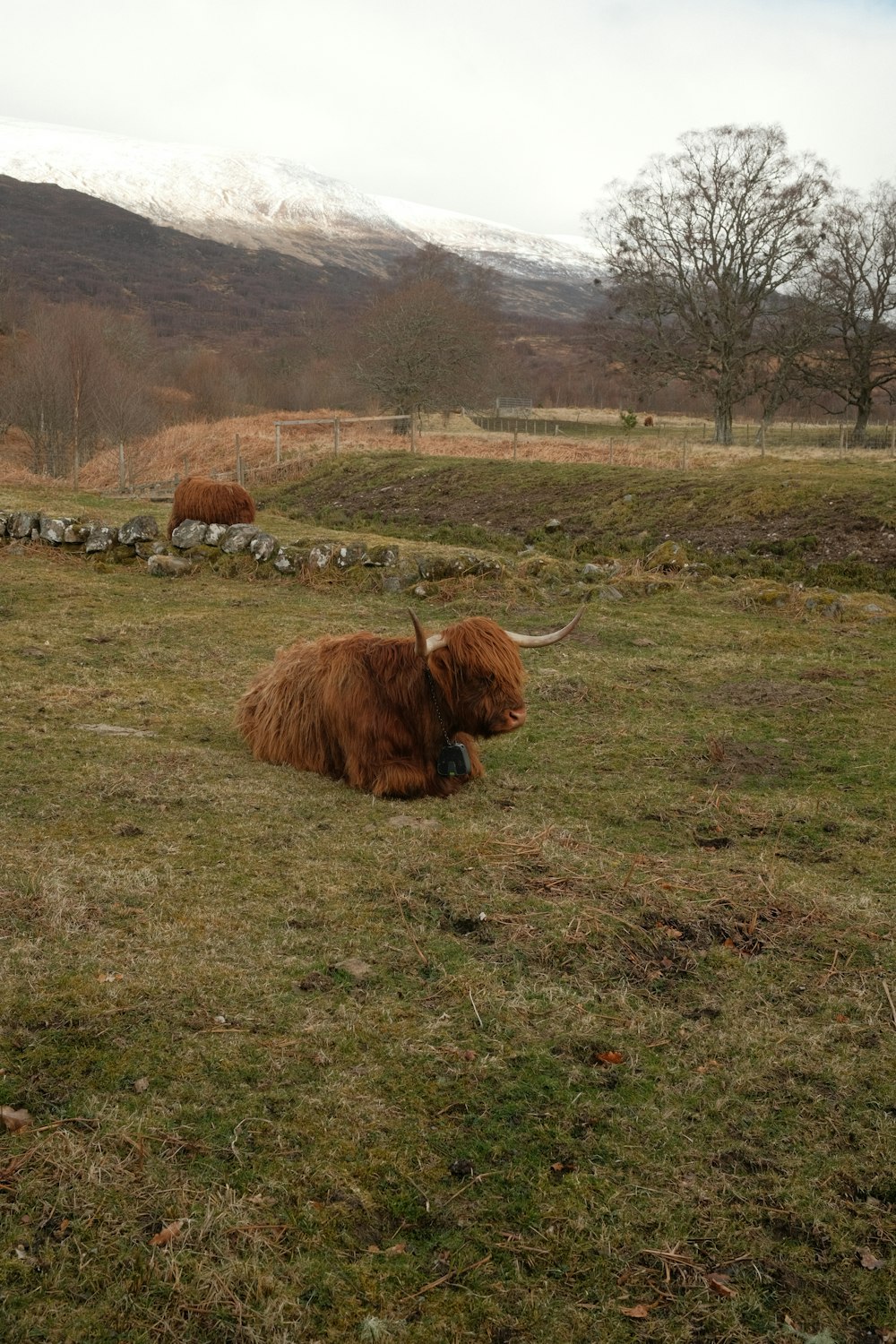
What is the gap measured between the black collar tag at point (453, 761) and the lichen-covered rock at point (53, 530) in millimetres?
11683

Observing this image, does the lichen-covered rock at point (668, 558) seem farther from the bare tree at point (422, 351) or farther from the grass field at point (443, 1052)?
the bare tree at point (422, 351)

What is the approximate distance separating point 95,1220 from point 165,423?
53.2 metres

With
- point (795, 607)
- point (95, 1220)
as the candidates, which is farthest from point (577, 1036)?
point (795, 607)

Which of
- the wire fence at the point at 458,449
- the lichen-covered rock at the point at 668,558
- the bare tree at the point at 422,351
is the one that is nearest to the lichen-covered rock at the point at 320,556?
the lichen-covered rock at the point at 668,558

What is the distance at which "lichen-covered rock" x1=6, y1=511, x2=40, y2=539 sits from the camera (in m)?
15.8

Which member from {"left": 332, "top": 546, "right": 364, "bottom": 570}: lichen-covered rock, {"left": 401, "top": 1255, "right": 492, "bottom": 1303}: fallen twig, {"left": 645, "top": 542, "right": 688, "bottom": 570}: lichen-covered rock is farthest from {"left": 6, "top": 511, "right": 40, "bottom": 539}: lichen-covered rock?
{"left": 401, "top": 1255, "right": 492, "bottom": 1303}: fallen twig

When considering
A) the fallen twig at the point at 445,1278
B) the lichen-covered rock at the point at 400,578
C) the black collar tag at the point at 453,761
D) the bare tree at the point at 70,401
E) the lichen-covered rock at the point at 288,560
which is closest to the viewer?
the fallen twig at the point at 445,1278

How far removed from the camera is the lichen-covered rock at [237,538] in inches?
609

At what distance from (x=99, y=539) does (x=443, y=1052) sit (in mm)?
13839

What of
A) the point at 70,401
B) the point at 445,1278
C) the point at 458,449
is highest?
the point at 70,401

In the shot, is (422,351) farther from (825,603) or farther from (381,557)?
(825,603)

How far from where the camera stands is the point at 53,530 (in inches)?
618

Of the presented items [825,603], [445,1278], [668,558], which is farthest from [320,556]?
[445,1278]

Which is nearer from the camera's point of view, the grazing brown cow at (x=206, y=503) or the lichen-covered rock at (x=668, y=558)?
the lichen-covered rock at (x=668, y=558)
